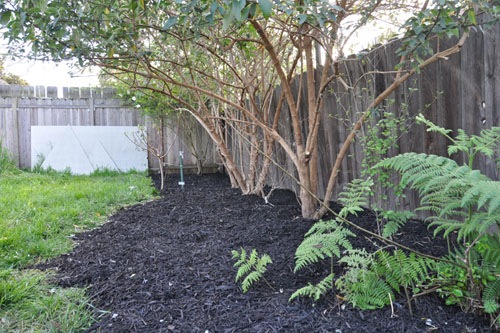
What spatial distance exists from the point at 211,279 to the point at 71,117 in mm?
6754

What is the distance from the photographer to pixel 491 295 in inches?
53.5

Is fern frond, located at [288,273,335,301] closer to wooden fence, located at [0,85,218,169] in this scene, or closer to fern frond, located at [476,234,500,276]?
fern frond, located at [476,234,500,276]

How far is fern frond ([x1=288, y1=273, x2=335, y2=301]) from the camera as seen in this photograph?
156 cm

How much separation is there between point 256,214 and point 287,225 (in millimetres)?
584

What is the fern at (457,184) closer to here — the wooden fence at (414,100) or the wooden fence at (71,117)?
the wooden fence at (414,100)

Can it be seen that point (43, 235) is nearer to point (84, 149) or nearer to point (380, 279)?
point (380, 279)

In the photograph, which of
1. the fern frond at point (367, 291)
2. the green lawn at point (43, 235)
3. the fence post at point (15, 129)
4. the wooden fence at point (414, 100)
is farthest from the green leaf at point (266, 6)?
the fence post at point (15, 129)

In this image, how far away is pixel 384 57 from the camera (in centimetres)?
286

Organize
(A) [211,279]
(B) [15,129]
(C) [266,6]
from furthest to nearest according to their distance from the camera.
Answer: (B) [15,129], (A) [211,279], (C) [266,6]

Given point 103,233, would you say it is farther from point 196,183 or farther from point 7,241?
point 196,183

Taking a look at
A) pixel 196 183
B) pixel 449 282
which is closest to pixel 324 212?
pixel 449 282

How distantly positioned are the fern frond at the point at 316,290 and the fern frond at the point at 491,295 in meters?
0.58

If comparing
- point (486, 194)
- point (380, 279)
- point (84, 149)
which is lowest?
point (380, 279)

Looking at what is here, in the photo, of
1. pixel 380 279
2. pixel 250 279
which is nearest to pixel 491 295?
pixel 380 279
